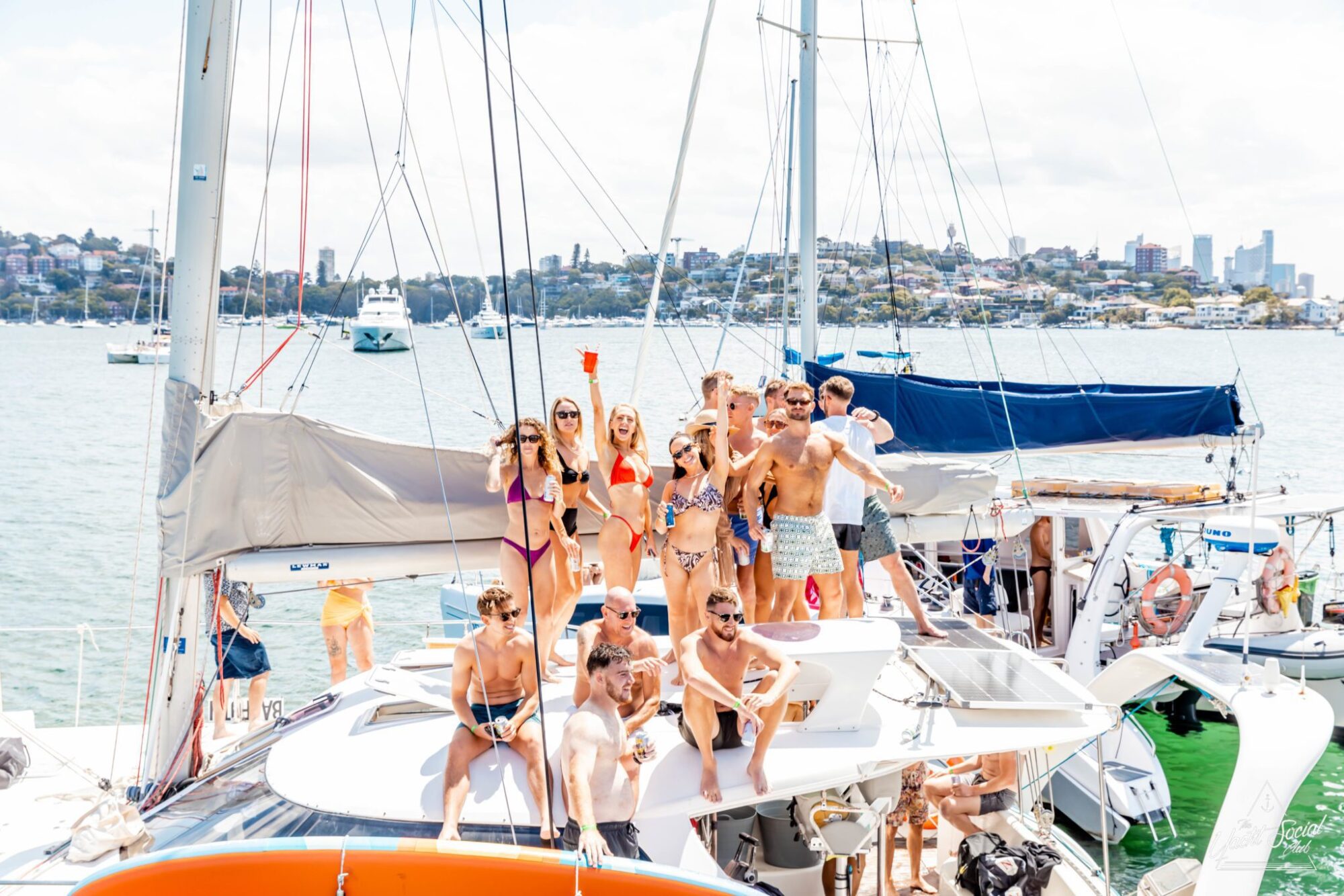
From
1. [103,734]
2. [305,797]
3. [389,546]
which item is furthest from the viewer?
[103,734]

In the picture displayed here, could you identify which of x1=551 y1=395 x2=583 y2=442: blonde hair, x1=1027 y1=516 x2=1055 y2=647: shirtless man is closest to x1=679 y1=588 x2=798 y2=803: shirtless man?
x1=551 y1=395 x2=583 y2=442: blonde hair

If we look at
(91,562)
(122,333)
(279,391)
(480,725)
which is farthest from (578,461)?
(122,333)

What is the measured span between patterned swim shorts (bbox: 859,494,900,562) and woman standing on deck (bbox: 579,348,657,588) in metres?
1.62

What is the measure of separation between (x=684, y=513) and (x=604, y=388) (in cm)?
4487

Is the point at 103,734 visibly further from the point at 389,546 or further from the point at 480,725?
the point at 480,725

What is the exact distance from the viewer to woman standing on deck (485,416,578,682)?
21.1ft

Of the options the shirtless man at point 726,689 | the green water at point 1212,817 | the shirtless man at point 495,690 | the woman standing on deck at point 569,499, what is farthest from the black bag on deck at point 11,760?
the green water at point 1212,817

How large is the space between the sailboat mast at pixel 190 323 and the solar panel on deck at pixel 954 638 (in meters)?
4.20

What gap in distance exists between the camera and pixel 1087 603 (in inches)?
426

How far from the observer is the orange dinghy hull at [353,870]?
4.82m

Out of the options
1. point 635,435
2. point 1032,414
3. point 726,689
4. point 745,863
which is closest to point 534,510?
point 635,435

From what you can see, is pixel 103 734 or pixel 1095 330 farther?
pixel 1095 330

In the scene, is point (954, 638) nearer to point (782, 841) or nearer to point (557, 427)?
point (782, 841)

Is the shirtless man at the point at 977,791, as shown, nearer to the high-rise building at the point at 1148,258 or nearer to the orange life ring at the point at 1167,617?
the orange life ring at the point at 1167,617
